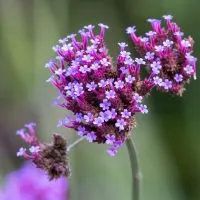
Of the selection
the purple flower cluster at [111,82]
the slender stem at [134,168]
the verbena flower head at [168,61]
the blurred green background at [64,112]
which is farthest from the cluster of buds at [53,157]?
the blurred green background at [64,112]

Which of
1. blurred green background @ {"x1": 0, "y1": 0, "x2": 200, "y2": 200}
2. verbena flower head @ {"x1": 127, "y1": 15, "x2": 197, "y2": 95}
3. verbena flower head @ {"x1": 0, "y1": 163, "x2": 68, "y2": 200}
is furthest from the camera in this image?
blurred green background @ {"x1": 0, "y1": 0, "x2": 200, "y2": 200}

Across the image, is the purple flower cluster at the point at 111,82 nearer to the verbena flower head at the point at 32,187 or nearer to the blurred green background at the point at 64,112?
the verbena flower head at the point at 32,187

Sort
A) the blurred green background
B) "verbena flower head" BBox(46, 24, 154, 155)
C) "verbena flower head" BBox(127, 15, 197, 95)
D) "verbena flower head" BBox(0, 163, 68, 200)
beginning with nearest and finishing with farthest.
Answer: "verbena flower head" BBox(46, 24, 154, 155) → "verbena flower head" BBox(127, 15, 197, 95) → "verbena flower head" BBox(0, 163, 68, 200) → the blurred green background

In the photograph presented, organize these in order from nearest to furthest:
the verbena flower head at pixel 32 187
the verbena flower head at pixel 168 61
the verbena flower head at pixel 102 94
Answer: the verbena flower head at pixel 102 94 → the verbena flower head at pixel 168 61 → the verbena flower head at pixel 32 187

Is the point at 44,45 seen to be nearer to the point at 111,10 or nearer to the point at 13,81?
the point at 13,81

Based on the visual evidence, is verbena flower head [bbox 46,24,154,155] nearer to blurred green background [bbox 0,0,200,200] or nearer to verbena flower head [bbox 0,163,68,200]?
verbena flower head [bbox 0,163,68,200]

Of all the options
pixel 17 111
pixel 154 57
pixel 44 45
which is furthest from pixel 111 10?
pixel 154 57

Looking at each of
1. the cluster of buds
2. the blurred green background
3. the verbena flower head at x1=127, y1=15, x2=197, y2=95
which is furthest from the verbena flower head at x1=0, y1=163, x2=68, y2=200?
the verbena flower head at x1=127, y1=15, x2=197, y2=95
